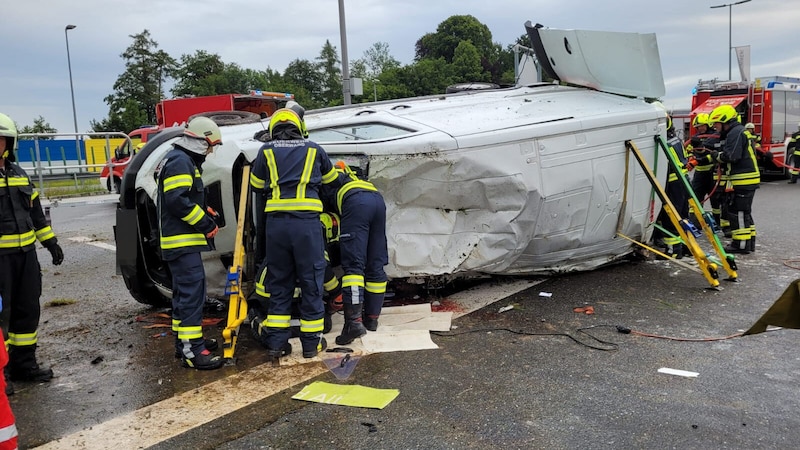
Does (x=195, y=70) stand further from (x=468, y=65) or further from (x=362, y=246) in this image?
(x=362, y=246)

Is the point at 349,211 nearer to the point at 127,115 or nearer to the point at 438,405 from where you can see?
the point at 438,405

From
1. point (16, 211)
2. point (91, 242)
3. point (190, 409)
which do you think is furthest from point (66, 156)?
point (190, 409)

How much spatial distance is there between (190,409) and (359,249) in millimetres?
1529

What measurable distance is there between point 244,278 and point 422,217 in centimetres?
148

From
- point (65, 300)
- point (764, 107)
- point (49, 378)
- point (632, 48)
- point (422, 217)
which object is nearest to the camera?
point (49, 378)

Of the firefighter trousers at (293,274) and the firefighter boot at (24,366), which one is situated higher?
the firefighter trousers at (293,274)

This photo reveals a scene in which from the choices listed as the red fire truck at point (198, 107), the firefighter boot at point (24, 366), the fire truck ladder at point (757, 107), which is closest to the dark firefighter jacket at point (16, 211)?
the firefighter boot at point (24, 366)

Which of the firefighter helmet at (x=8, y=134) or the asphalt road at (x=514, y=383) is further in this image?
the firefighter helmet at (x=8, y=134)

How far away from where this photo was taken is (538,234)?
5047 mm

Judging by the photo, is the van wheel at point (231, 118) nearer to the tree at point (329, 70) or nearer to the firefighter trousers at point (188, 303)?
the firefighter trousers at point (188, 303)

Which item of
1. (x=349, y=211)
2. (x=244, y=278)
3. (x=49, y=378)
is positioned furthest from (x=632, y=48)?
(x=49, y=378)

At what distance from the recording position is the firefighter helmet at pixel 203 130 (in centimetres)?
403

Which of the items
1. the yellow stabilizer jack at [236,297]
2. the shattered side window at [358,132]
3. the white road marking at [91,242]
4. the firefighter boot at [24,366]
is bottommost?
the white road marking at [91,242]

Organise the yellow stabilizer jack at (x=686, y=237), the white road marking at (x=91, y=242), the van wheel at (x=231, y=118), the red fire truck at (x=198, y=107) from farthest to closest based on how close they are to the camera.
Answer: the red fire truck at (x=198, y=107)
the white road marking at (x=91, y=242)
the van wheel at (x=231, y=118)
the yellow stabilizer jack at (x=686, y=237)
